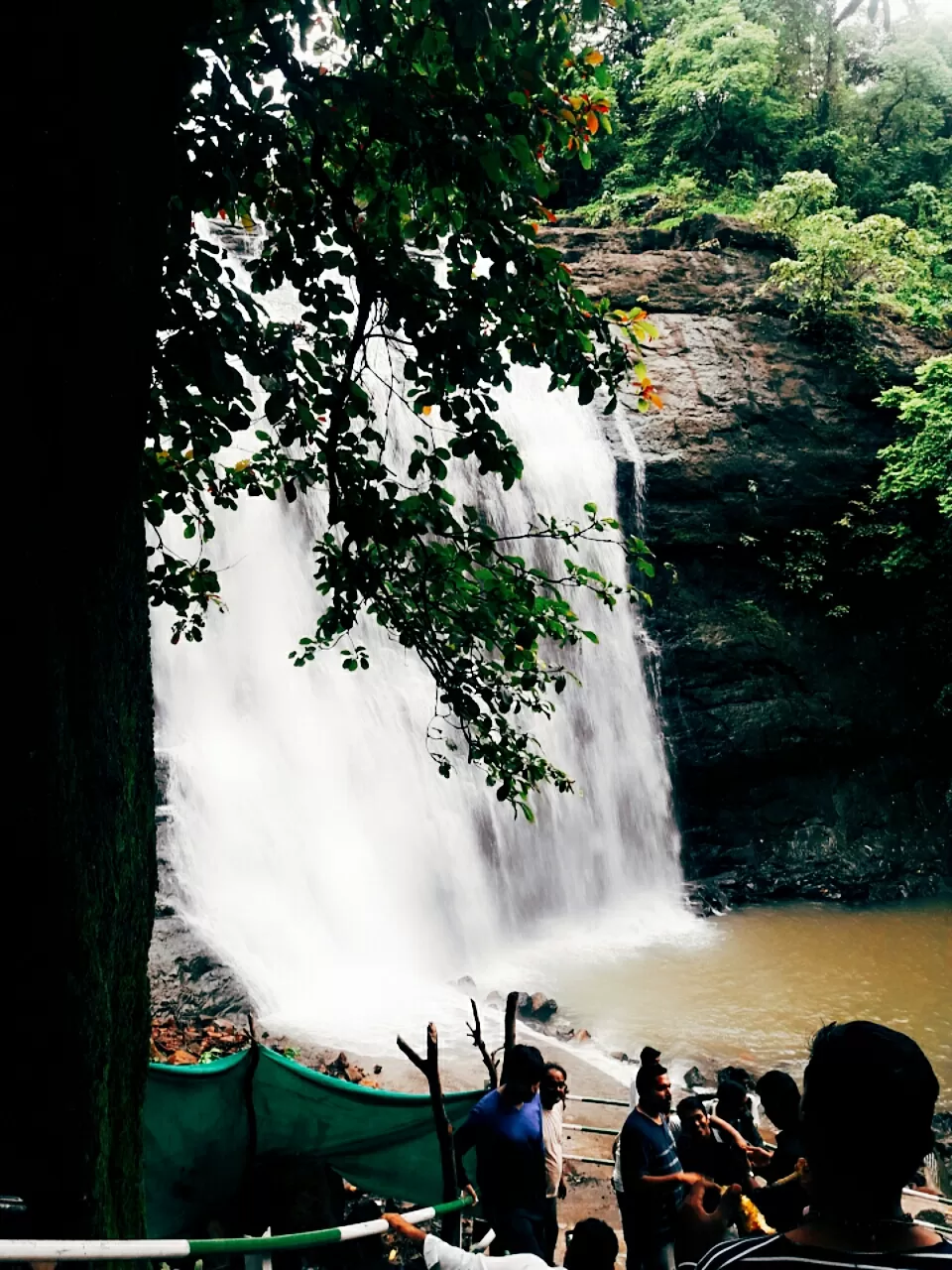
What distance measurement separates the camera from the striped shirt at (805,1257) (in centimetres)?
124

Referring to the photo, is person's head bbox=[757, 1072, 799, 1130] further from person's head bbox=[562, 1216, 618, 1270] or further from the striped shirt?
the striped shirt

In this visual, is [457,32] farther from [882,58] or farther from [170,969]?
[882,58]

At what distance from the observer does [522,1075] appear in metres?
3.74

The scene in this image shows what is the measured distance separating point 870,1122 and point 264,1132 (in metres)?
4.27

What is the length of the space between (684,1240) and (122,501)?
3.59m

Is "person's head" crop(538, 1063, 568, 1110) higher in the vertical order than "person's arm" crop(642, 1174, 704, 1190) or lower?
higher

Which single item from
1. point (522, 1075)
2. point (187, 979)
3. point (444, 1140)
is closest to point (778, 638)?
point (187, 979)

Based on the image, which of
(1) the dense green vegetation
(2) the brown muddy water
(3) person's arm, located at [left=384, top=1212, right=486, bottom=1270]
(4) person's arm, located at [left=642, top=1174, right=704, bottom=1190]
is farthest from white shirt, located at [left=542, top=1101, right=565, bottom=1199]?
(1) the dense green vegetation

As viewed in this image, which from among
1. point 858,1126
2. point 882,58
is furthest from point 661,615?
point 882,58

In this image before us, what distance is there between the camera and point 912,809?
55.5 feet

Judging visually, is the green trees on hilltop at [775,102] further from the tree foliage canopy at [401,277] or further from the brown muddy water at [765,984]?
the tree foliage canopy at [401,277]

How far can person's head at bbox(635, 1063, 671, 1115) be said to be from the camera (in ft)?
13.0

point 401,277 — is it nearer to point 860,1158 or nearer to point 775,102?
point 860,1158

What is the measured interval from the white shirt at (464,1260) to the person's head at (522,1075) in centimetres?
146
